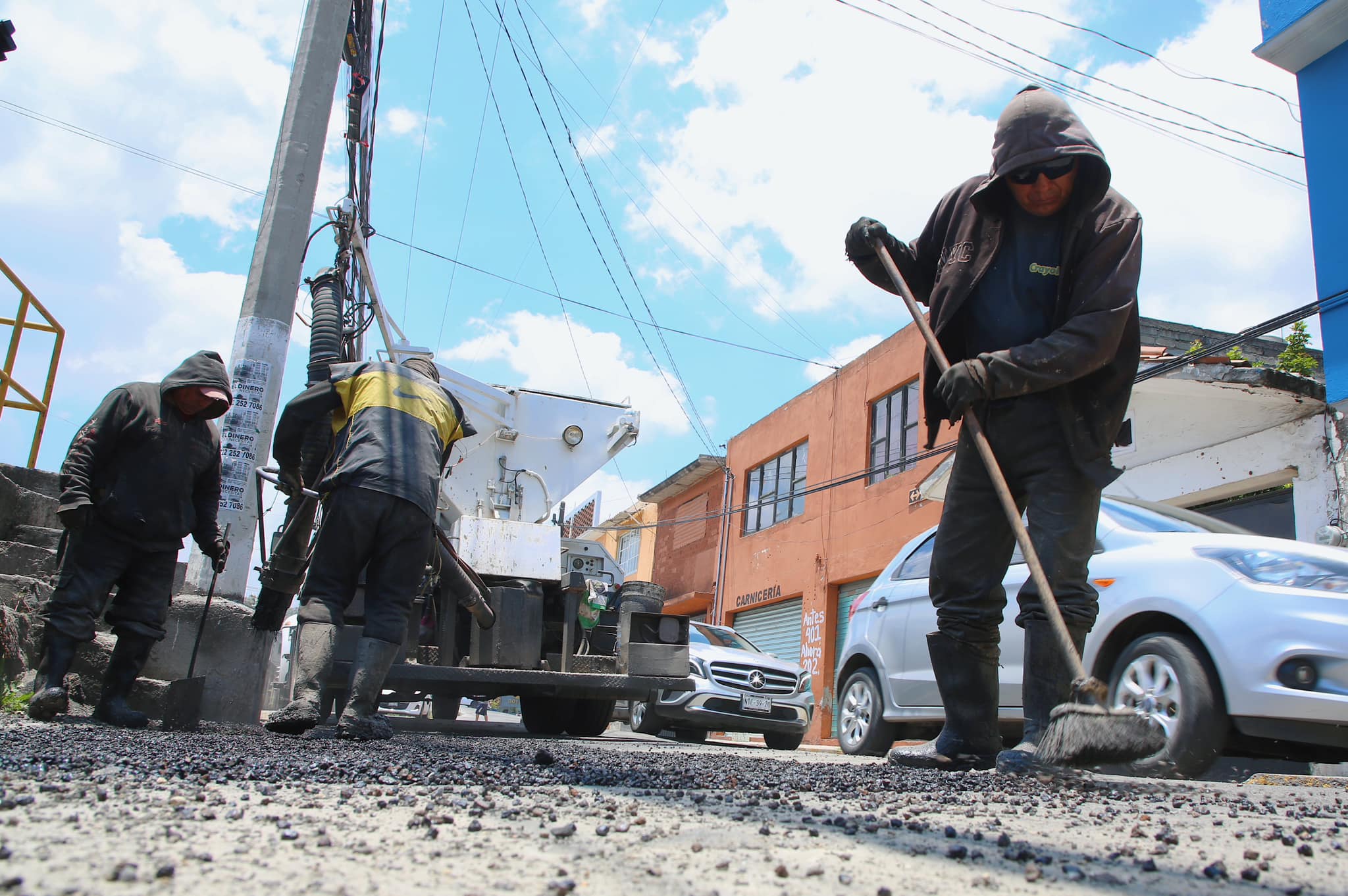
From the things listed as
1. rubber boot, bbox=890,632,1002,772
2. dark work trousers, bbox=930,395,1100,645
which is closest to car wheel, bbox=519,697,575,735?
rubber boot, bbox=890,632,1002,772

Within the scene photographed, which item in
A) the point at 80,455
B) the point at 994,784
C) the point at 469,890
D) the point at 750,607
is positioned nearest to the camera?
the point at 469,890

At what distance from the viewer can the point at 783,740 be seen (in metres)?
10.1

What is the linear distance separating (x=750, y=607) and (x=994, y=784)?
64.3 ft

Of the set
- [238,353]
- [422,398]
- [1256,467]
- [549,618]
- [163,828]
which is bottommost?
[163,828]

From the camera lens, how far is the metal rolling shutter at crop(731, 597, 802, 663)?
64.6ft

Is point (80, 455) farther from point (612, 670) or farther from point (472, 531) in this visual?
point (612, 670)

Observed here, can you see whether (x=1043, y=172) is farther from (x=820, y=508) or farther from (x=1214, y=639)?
(x=820, y=508)

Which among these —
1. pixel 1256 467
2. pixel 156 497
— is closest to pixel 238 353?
pixel 156 497

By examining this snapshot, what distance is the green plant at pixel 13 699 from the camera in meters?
4.31

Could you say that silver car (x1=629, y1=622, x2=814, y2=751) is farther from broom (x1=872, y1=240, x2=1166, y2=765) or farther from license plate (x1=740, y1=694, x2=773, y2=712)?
broom (x1=872, y1=240, x2=1166, y2=765)

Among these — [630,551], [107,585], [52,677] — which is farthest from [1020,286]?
[630,551]

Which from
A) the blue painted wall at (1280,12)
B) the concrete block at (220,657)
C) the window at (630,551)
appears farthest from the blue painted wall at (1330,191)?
the window at (630,551)

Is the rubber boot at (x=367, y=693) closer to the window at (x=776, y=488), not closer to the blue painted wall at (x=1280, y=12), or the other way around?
the blue painted wall at (x=1280, y=12)

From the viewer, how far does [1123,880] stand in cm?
153
